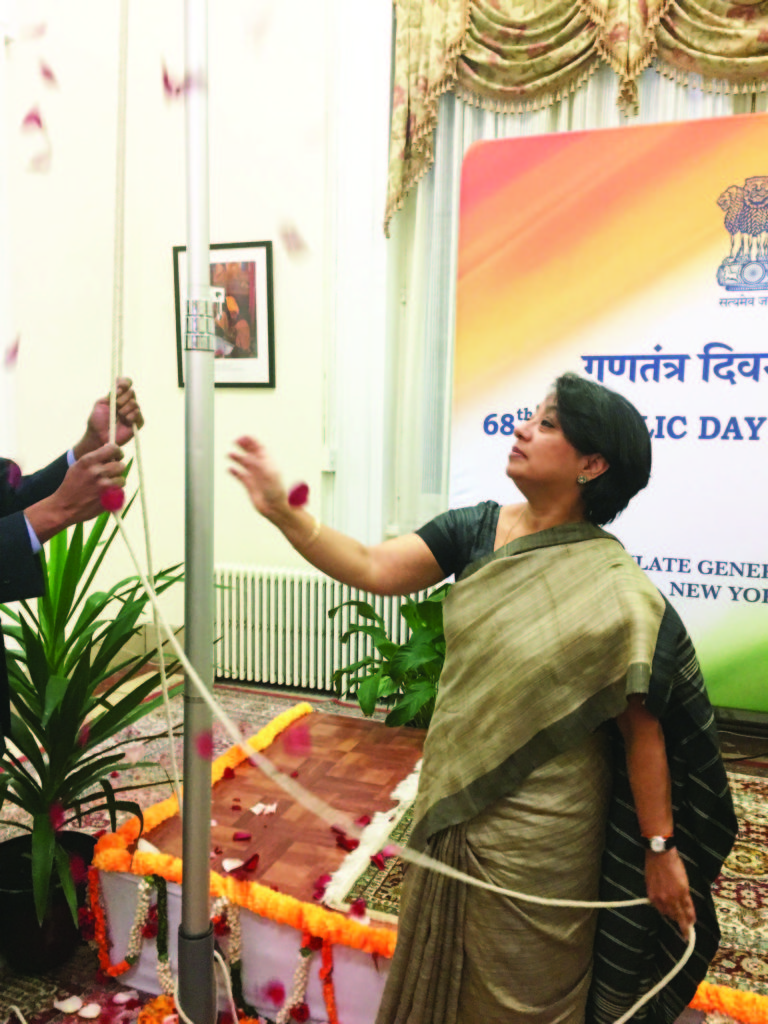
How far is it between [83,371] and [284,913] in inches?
123

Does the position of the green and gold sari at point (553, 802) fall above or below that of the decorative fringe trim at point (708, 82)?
below

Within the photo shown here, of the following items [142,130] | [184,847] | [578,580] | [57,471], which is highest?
[142,130]

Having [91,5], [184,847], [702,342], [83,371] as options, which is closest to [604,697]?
[184,847]

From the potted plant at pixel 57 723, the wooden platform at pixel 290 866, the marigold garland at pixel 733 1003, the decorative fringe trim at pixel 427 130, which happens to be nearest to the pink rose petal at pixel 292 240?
the decorative fringe trim at pixel 427 130

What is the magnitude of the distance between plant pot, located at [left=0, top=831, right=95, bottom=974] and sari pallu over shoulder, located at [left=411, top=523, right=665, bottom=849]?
3.63ft

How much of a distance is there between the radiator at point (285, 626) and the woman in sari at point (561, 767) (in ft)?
8.43

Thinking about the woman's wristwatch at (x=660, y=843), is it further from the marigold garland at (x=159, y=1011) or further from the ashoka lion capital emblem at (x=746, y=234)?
the ashoka lion capital emblem at (x=746, y=234)

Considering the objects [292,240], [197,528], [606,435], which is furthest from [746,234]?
[197,528]

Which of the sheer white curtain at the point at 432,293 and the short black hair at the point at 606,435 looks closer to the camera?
the short black hair at the point at 606,435

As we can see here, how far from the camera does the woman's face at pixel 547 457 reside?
4.26 feet

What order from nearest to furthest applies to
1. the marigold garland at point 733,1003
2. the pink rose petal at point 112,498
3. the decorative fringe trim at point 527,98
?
the pink rose petal at point 112,498 → the marigold garland at point 733,1003 → the decorative fringe trim at point 527,98

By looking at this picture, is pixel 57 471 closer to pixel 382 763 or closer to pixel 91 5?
pixel 382 763

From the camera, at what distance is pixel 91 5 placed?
12.8 feet

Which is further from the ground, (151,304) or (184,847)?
(151,304)
